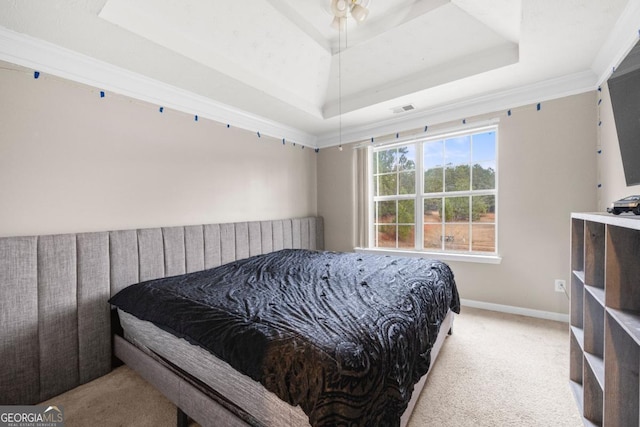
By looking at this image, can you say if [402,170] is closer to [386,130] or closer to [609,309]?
[386,130]

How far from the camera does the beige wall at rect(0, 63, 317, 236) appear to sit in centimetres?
177

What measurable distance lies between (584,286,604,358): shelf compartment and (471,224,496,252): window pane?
1.71 m

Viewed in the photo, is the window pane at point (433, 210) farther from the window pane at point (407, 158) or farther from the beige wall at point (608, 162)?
the beige wall at point (608, 162)

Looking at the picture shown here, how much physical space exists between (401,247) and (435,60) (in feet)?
7.62

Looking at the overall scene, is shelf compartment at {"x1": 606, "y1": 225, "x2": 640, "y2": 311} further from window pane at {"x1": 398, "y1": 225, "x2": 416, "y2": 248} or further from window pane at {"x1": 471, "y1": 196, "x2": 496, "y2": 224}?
window pane at {"x1": 398, "y1": 225, "x2": 416, "y2": 248}

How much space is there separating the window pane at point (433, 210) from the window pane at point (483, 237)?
1.38ft

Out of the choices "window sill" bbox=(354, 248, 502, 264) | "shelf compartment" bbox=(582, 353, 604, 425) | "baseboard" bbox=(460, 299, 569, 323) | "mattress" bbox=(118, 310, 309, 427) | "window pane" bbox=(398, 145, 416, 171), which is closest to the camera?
"mattress" bbox=(118, 310, 309, 427)

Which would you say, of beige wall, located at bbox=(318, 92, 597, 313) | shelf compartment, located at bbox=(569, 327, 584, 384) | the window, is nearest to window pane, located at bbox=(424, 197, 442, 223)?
the window

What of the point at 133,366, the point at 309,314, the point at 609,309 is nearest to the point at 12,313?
the point at 133,366

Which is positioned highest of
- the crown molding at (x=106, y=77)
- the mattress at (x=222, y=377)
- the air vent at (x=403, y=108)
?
the air vent at (x=403, y=108)

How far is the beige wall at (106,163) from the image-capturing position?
177cm

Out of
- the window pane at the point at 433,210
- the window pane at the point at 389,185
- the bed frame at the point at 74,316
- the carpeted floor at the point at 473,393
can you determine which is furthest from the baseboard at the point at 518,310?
the window pane at the point at 389,185

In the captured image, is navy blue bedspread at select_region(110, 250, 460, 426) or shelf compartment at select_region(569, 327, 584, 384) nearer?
navy blue bedspread at select_region(110, 250, 460, 426)

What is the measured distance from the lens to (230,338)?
1249mm
